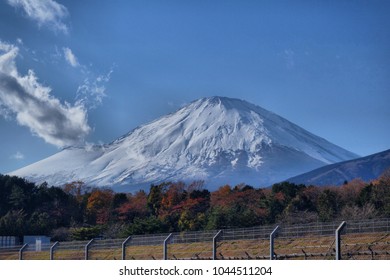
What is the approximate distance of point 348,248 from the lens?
11.9 meters

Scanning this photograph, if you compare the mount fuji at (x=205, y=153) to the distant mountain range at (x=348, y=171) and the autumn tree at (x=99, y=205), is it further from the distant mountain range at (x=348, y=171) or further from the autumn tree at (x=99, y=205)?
the distant mountain range at (x=348, y=171)

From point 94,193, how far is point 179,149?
4835mm

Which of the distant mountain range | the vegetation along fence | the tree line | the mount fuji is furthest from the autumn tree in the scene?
the vegetation along fence

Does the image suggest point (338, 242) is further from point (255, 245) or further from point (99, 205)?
point (99, 205)

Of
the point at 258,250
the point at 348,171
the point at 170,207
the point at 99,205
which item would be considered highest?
the point at 348,171

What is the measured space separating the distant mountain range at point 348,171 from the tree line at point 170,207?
0.91 metres

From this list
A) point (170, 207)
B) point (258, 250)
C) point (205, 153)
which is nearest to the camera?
point (258, 250)

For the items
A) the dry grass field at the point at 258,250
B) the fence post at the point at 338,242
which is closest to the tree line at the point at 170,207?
the dry grass field at the point at 258,250

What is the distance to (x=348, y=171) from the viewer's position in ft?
92.4

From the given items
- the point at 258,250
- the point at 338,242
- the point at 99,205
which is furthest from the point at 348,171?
the point at 338,242

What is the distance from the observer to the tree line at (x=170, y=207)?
21547 millimetres

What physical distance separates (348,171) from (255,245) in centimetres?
1565

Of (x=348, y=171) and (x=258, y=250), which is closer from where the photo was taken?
(x=258, y=250)
